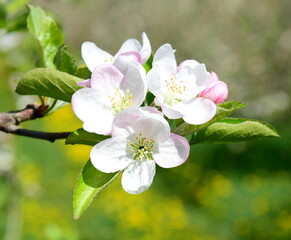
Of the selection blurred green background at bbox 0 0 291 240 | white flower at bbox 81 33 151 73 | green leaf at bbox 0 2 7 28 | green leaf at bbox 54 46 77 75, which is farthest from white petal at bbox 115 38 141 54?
blurred green background at bbox 0 0 291 240

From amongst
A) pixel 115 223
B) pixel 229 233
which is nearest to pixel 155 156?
pixel 115 223

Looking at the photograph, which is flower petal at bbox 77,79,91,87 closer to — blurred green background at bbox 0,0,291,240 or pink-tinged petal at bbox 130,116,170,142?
pink-tinged petal at bbox 130,116,170,142

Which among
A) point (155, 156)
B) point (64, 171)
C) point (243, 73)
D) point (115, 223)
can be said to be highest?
point (155, 156)

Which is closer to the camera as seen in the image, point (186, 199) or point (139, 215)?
point (139, 215)

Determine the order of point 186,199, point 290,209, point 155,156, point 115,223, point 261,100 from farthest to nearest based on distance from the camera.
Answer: point 261,100 → point 186,199 → point 290,209 → point 115,223 → point 155,156

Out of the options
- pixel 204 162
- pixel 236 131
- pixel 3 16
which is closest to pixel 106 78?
pixel 236 131

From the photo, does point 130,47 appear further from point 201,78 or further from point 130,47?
point 201,78

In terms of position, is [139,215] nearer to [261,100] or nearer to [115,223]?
[115,223]

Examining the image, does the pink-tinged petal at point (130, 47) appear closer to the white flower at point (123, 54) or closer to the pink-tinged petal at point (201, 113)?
the white flower at point (123, 54)
